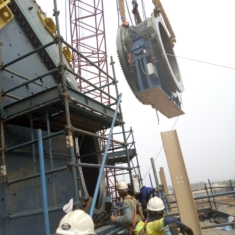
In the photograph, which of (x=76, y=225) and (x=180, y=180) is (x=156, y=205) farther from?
(x=76, y=225)

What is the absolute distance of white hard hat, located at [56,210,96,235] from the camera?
1.94 meters

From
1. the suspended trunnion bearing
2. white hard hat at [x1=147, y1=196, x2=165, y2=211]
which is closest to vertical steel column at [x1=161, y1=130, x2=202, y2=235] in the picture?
white hard hat at [x1=147, y1=196, x2=165, y2=211]

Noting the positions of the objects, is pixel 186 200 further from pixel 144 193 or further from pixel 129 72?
pixel 129 72

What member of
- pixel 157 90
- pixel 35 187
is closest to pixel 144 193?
pixel 157 90

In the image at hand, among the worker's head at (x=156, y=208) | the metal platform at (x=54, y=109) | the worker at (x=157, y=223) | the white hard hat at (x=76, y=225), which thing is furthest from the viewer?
the metal platform at (x=54, y=109)

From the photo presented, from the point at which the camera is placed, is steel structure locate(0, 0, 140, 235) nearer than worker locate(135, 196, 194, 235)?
No

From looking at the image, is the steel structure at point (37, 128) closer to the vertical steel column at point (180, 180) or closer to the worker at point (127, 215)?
the worker at point (127, 215)

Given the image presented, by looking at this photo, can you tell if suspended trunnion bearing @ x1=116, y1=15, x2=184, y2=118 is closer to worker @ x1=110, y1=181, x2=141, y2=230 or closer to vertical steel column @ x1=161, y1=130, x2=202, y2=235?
vertical steel column @ x1=161, y1=130, x2=202, y2=235

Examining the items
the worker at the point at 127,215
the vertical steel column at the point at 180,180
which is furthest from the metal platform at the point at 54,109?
the worker at the point at 127,215

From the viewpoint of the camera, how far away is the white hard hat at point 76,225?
1941 mm

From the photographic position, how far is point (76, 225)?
1969 mm

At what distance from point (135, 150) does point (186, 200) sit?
26.7 ft

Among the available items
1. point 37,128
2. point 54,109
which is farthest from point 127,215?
point 37,128

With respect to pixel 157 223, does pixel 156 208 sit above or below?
above
